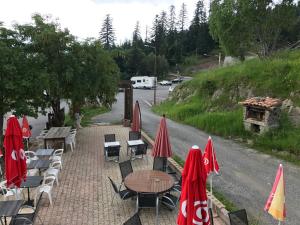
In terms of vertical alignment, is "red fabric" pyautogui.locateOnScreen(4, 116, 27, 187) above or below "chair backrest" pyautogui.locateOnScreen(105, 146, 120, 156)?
above

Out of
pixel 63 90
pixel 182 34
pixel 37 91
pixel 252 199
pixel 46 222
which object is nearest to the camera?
pixel 46 222

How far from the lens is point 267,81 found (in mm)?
19406

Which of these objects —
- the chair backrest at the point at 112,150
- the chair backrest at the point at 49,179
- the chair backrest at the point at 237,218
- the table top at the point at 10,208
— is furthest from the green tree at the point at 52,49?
the chair backrest at the point at 237,218

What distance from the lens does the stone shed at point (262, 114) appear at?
15.6 meters

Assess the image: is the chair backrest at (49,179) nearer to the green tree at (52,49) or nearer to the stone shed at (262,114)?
the green tree at (52,49)

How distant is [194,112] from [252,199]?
1448 centimetres

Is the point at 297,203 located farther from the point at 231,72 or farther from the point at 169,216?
the point at 231,72

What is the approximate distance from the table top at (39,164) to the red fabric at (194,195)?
6273 mm

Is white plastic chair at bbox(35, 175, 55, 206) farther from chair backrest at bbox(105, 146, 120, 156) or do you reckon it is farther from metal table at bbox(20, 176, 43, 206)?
chair backrest at bbox(105, 146, 120, 156)

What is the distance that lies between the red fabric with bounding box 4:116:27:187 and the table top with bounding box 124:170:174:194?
9.22ft

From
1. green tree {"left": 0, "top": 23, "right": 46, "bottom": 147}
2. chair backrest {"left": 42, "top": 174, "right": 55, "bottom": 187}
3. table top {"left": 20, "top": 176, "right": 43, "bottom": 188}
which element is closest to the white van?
green tree {"left": 0, "top": 23, "right": 46, "bottom": 147}

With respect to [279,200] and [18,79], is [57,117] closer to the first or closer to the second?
[18,79]

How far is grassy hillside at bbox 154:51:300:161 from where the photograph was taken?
1527cm

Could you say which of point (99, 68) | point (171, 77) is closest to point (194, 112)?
point (99, 68)
